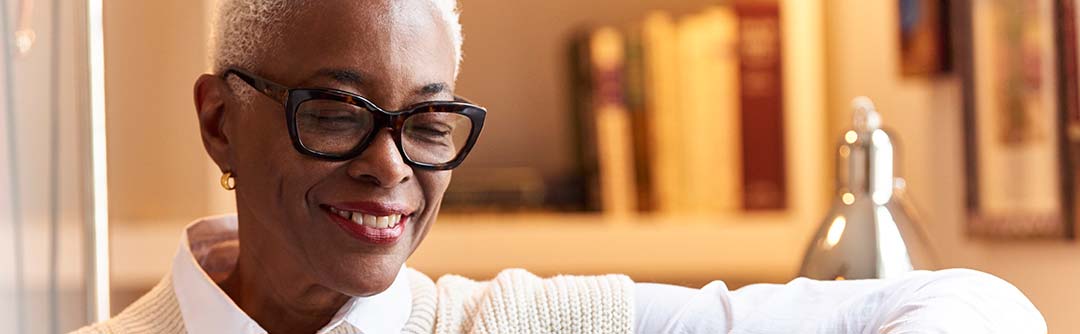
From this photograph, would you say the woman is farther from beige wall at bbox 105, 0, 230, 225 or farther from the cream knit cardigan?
beige wall at bbox 105, 0, 230, 225

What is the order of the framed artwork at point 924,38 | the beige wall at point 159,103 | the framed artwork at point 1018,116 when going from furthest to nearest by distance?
the beige wall at point 159,103, the framed artwork at point 924,38, the framed artwork at point 1018,116

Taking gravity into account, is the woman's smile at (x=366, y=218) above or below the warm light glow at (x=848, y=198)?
above

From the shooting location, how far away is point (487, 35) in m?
2.73

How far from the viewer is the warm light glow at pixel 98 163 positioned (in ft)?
5.27

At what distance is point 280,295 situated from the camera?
4.26ft

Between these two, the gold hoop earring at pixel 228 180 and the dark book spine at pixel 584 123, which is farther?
the dark book spine at pixel 584 123

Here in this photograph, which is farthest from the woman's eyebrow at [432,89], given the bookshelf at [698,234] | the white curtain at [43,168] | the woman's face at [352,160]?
the bookshelf at [698,234]

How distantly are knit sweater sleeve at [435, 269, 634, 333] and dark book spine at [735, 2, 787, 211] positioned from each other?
50.4 inches

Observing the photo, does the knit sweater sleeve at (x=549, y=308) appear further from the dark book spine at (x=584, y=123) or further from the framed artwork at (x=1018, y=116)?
the dark book spine at (x=584, y=123)

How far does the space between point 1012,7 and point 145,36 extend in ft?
4.35

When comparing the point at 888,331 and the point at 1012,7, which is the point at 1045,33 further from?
the point at 888,331

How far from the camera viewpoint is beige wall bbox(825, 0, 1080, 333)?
1.91m

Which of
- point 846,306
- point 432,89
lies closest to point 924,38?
point 846,306

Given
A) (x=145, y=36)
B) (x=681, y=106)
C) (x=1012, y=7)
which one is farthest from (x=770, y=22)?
(x=145, y=36)
